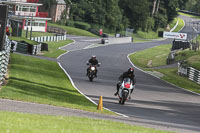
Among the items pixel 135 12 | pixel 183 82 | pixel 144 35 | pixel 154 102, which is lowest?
pixel 144 35

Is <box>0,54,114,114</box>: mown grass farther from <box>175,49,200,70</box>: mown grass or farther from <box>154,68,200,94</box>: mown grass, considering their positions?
<box>175,49,200,70</box>: mown grass

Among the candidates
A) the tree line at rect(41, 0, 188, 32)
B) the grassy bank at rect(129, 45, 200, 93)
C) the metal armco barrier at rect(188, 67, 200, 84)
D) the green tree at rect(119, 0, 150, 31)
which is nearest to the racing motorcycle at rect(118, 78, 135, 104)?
the grassy bank at rect(129, 45, 200, 93)

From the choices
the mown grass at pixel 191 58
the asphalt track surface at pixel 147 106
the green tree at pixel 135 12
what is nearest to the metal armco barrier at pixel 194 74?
the mown grass at pixel 191 58

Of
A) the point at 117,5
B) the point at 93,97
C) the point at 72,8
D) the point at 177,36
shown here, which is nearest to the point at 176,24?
the point at 117,5

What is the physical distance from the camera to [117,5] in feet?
423

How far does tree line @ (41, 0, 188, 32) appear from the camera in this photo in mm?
118750

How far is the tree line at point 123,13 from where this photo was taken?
118750 mm

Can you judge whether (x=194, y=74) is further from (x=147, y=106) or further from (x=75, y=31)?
(x=75, y=31)

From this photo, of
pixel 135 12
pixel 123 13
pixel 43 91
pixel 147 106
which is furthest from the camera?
pixel 135 12

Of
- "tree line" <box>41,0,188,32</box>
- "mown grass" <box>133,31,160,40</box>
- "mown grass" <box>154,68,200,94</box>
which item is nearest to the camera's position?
"mown grass" <box>154,68,200,94</box>

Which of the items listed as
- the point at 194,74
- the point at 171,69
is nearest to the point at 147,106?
the point at 194,74

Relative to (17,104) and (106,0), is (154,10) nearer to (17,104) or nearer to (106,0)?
(106,0)

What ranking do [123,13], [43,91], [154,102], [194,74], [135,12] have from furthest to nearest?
[135,12] → [123,13] → [194,74] → [154,102] → [43,91]

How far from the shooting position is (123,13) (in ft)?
439
